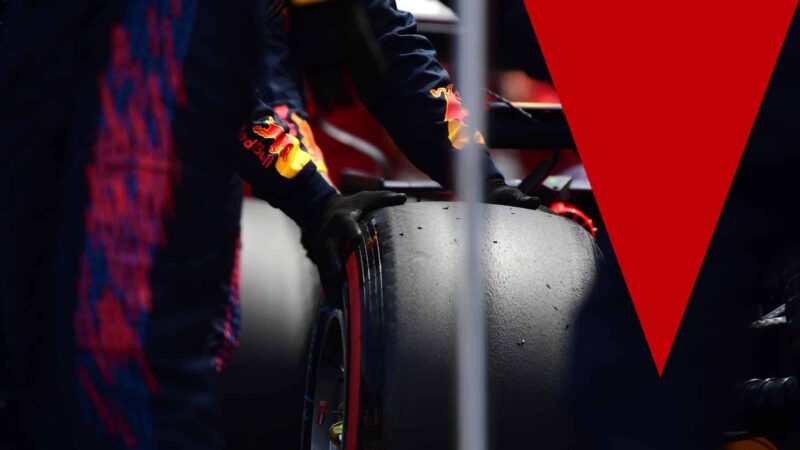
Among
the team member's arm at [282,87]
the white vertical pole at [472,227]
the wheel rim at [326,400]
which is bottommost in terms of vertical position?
the wheel rim at [326,400]

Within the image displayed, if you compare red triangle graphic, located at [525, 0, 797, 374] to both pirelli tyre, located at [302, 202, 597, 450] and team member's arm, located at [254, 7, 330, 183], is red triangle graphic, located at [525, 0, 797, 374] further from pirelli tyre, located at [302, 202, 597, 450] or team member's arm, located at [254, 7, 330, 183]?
team member's arm, located at [254, 7, 330, 183]

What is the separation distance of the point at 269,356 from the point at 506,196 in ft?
1.98

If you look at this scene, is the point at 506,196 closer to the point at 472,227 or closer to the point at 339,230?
the point at 339,230

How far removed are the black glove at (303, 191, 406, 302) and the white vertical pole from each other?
35 centimetres

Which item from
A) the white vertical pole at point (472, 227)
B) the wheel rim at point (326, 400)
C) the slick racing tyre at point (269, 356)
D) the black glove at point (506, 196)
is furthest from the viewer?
the slick racing tyre at point (269, 356)

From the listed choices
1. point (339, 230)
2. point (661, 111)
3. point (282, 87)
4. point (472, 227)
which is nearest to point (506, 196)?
point (339, 230)

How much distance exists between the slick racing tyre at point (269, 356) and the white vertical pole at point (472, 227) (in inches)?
31.6

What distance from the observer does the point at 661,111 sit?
112 cm

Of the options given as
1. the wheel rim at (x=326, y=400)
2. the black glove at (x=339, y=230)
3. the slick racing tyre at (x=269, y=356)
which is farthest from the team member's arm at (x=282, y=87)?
the black glove at (x=339, y=230)

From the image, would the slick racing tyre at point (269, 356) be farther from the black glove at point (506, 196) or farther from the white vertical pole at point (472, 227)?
the white vertical pole at point (472, 227)

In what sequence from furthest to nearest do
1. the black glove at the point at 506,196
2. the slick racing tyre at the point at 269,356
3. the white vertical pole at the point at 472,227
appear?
the slick racing tyre at the point at 269,356 → the black glove at the point at 506,196 → the white vertical pole at the point at 472,227

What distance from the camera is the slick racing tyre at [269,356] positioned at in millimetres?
1831

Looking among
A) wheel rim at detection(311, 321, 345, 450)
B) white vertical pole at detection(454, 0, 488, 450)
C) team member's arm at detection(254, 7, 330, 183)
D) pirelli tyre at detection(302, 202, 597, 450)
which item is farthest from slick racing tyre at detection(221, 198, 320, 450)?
white vertical pole at detection(454, 0, 488, 450)

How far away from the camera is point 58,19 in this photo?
958 millimetres
